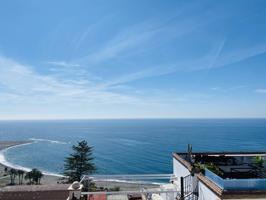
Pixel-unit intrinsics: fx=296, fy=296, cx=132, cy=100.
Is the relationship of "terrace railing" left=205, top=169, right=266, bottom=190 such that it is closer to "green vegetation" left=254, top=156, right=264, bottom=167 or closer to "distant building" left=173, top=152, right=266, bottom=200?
"distant building" left=173, top=152, right=266, bottom=200

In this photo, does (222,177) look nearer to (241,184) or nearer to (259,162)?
(241,184)

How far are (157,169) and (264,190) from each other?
6279cm

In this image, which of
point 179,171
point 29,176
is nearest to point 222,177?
point 179,171

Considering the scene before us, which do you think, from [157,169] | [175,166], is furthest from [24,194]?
[157,169]

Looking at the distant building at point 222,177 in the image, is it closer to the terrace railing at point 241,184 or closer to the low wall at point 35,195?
the terrace railing at point 241,184

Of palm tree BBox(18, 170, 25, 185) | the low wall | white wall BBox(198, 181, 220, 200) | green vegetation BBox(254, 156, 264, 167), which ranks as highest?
green vegetation BBox(254, 156, 264, 167)

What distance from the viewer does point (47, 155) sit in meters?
107

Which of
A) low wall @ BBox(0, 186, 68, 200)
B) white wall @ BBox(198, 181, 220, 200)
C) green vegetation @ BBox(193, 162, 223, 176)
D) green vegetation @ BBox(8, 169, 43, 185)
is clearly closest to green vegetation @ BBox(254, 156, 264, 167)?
green vegetation @ BBox(193, 162, 223, 176)

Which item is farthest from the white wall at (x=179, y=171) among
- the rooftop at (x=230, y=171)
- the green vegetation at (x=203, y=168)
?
the green vegetation at (x=203, y=168)

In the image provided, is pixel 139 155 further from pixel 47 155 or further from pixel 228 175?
pixel 228 175

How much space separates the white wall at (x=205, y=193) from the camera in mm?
9961

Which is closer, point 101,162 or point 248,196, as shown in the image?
point 248,196

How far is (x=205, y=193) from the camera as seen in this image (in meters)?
10.7

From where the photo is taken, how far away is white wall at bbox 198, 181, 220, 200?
9.96 meters
